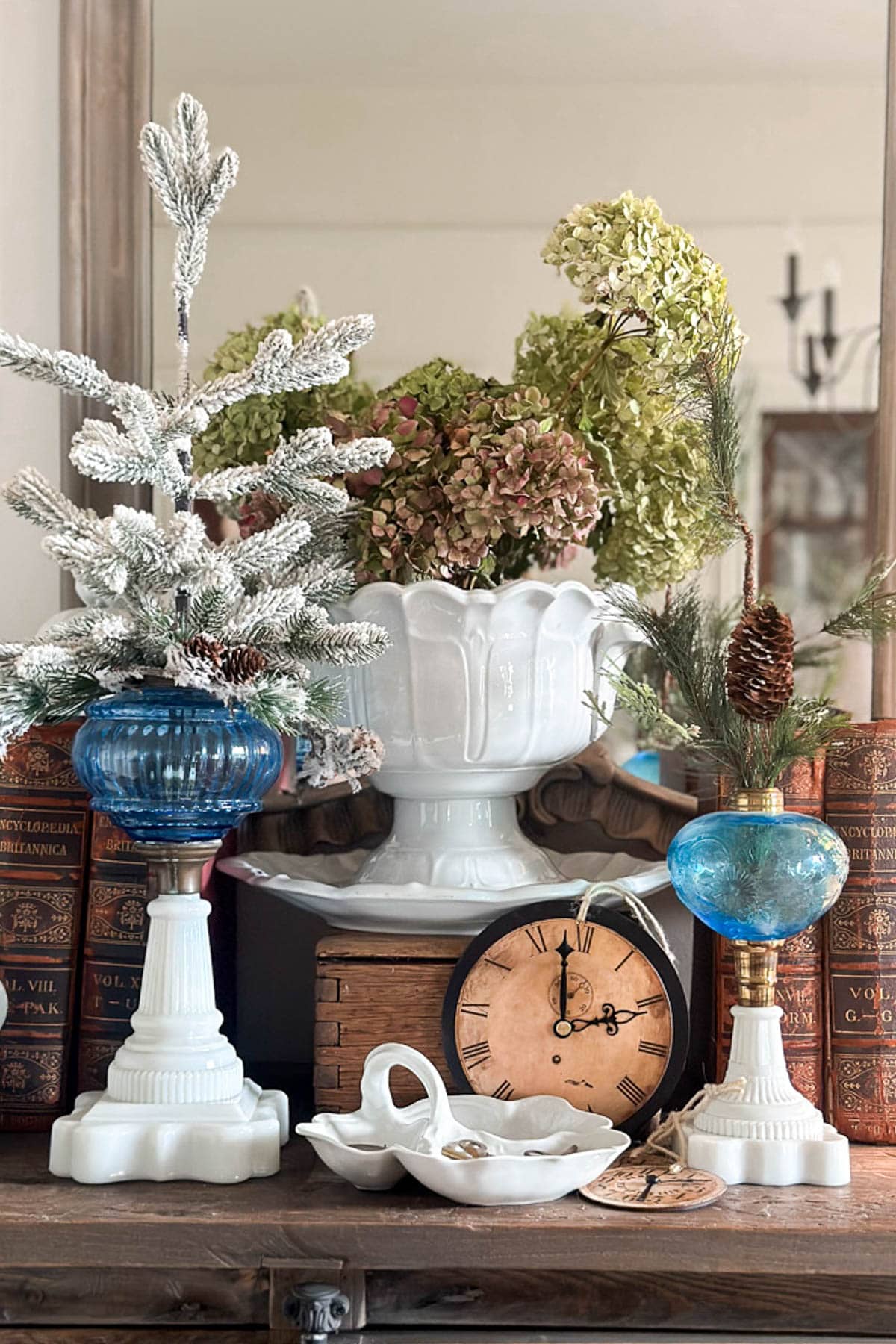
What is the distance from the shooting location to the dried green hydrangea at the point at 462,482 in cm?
94

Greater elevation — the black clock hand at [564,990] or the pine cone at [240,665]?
the pine cone at [240,665]

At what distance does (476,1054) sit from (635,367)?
1.68 ft

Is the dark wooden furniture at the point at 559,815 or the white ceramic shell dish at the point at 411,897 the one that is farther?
the dark wooden furniture at the point at 559,815

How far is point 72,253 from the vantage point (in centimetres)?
117

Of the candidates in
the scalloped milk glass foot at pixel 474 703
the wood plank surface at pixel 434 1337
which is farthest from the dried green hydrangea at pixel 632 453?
the wood plank surface at pixel 434 1337

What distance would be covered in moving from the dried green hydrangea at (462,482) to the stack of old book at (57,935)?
0.27m

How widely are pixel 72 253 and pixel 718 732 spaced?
2.23 ft

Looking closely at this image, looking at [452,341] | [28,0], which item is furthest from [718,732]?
[28,0]

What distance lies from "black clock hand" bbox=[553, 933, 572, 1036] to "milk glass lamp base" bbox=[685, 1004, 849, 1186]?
0.10 metres

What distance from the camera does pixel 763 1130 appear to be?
0.88 meters

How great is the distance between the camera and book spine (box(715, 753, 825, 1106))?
0.96 meters

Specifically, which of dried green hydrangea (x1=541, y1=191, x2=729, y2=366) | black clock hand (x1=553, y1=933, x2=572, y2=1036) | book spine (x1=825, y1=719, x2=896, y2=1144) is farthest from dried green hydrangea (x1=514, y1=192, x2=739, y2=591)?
black clock hand (x1=553, y1=933, x2=572, y2=1036)

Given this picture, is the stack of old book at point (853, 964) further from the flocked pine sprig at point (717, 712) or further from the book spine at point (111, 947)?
the book spine at point (111, 947)

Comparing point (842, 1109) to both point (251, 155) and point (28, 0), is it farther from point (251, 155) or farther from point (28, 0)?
point (28, 0)
